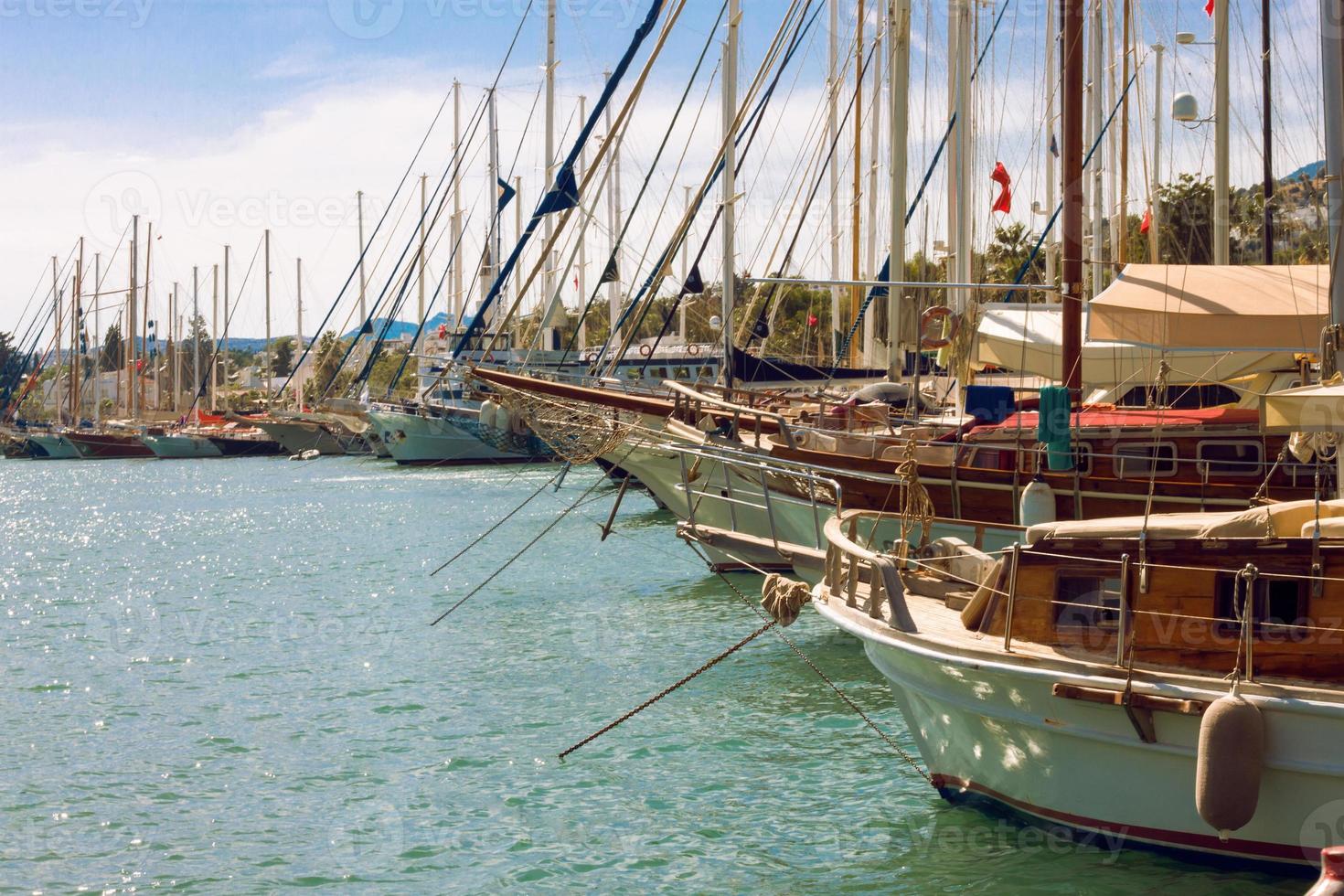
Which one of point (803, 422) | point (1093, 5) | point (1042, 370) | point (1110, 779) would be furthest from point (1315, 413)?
point (1093, 5)

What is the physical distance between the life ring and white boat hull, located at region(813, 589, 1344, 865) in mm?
11552

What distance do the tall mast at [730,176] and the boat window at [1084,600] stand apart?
15045 mm

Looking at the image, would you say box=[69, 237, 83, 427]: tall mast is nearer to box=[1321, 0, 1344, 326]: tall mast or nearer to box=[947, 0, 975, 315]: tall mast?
box=[947, 0, 975, 315]: tall mast

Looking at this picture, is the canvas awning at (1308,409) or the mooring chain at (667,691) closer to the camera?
the canvas awning at (1308,409)

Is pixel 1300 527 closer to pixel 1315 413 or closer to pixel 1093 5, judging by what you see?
pixel 1315 413

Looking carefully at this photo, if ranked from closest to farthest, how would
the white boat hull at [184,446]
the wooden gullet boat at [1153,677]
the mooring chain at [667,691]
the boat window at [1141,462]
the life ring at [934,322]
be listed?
the wooden gullet boat at [1153,677] → the mooring chain at [667,691] → the boat window at [1141,462] → the life ring at [934,322] → the white boat hull at [184,446]

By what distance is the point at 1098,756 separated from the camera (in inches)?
346

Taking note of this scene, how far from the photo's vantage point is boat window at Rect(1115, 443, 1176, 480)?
16094mm

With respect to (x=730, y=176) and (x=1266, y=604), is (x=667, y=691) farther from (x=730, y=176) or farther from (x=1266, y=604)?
(x=730, y=176)

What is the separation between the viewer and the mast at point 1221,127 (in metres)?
21.3

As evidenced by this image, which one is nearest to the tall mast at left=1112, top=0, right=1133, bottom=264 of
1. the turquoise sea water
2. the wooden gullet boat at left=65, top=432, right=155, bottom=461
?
the turquoise sea water

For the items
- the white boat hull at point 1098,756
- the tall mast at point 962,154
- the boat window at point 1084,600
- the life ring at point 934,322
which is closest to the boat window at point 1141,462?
the life ring at point 934,322

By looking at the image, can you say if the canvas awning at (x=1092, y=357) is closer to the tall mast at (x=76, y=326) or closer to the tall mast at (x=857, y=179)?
the tall mast at (x=857, y=179)

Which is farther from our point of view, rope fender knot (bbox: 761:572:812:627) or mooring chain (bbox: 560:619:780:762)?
rope fender knot (bbox: 761:572:812:627)
